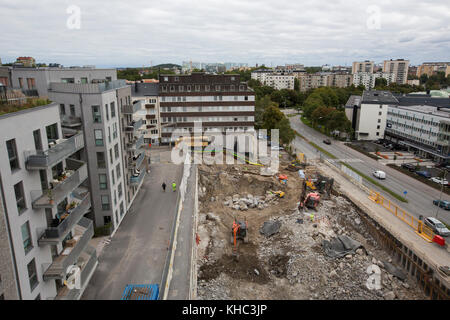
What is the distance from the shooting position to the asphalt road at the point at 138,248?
63.8ft

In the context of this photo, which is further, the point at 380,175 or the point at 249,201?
the point at 380,175

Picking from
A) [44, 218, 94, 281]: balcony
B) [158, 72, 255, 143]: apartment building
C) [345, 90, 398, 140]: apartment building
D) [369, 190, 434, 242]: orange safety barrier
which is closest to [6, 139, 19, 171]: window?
[44, 218, 94, 281]: balcony

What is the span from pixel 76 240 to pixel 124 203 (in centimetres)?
1081

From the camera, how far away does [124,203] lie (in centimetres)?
2889

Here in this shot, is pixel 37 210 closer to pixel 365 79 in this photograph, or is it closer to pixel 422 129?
pixel 422 129

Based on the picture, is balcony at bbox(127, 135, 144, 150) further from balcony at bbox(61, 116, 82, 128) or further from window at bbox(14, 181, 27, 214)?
window at bbox(14, 181, 27, 214)

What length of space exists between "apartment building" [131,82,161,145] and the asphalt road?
1021 inches

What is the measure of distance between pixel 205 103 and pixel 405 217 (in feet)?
127

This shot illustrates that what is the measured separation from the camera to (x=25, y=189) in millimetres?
13625

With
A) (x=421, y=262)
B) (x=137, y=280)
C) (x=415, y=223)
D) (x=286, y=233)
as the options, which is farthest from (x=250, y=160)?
(x=137, y=280)

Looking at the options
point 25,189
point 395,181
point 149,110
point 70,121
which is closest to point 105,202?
point 70,121

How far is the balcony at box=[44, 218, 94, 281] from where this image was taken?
15.1m

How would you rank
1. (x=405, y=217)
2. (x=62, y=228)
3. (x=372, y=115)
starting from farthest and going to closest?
(x=372, y=115), (x=405, y=217), (x=62, y=228)

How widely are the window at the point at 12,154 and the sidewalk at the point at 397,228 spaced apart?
30.8 m
